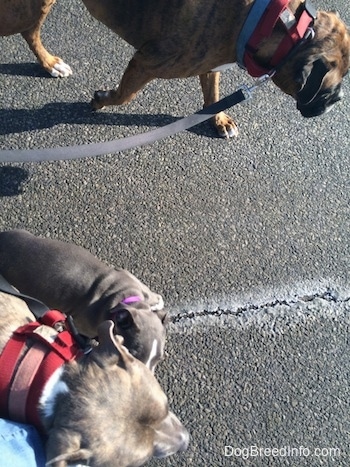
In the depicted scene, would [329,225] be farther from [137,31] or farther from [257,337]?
[137,31]

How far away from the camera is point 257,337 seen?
3381mm

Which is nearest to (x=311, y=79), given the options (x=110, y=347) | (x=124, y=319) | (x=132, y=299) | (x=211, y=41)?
(x=211, y=41)

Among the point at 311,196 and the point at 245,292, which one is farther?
the point at 311,196

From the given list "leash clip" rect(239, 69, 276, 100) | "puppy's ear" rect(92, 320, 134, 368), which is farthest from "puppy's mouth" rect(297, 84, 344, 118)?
"puppy's ear" rect(92, 320, 134, 368)

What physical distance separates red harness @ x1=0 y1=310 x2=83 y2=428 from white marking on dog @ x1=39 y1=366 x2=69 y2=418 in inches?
0.6

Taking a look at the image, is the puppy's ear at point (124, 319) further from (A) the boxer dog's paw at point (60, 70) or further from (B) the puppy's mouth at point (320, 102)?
(A) the boxer dog's paw at point (60, 70)

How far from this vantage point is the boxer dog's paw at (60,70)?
4.01m

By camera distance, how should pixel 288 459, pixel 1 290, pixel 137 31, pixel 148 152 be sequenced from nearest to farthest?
pixel 1 290, pixel 288 459, pixel 137 31, pixel 148 152

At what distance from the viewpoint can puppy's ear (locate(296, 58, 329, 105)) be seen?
307 cm

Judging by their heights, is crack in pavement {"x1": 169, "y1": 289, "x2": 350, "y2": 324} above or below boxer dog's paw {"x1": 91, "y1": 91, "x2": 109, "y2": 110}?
below

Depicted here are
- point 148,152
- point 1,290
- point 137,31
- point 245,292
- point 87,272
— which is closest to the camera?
point 1,290

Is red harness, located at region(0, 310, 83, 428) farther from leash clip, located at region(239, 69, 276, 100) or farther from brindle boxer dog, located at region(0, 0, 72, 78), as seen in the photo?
brindle boxer dog, located at region(0, 0, 72, 78)

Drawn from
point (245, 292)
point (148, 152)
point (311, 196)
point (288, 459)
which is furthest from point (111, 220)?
point (288, 459)

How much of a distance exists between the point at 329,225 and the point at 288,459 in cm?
171
